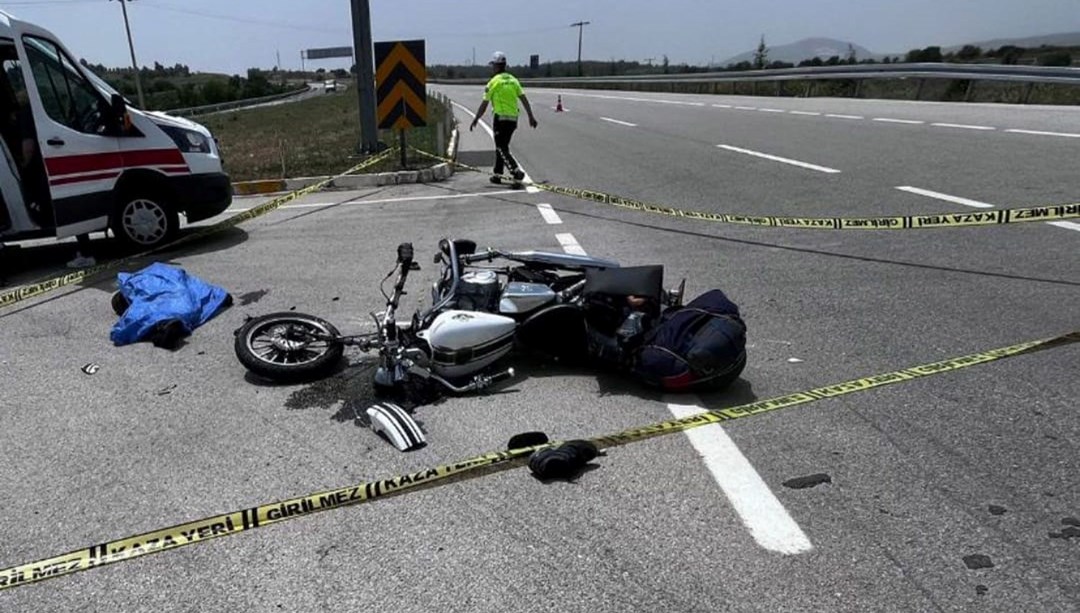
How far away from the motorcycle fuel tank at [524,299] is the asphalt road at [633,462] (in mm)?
403

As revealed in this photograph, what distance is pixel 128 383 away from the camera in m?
4.33

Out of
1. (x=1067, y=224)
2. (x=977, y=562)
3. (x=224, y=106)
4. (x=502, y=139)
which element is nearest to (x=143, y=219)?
(x=502, y=139)

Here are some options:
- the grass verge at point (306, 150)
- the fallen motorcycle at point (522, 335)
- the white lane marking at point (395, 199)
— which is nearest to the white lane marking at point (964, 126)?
the white lane marking at point (395, 199)

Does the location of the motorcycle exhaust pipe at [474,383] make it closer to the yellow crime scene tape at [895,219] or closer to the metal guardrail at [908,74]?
the yellow crime scene tape at [895,219]

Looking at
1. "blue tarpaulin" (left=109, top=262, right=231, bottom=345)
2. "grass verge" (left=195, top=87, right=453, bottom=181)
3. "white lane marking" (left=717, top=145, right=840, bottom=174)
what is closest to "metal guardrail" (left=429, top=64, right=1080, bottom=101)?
"white lane marking" (left=717, top=145, right=840, bottom=174)

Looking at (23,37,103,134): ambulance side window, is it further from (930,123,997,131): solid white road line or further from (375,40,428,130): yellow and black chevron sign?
(930,123,997,131): solid white road line

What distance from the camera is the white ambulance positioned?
6629 mm

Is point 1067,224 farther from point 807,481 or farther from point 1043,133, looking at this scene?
point 1043,133

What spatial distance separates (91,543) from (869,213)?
7.70m

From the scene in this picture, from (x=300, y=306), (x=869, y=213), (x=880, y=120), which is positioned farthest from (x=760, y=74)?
(x=300, y=306)

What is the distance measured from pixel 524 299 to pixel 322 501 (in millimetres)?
1713

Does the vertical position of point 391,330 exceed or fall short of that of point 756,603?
it exceeds it

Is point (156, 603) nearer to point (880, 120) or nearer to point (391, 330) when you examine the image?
point (391, 330)

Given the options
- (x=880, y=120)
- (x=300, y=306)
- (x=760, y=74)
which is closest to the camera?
(x=300, y=306)
